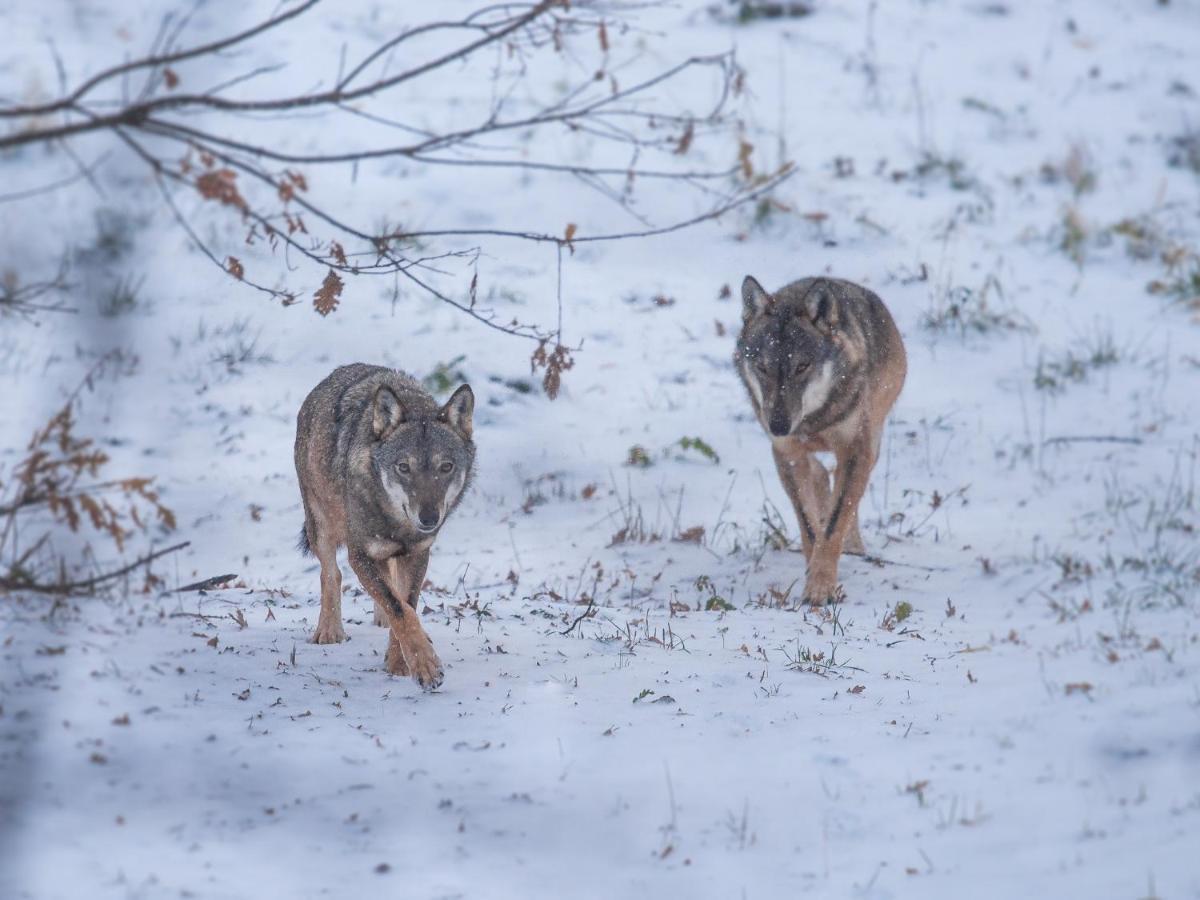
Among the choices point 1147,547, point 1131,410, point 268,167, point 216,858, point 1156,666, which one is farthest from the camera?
point 268,167

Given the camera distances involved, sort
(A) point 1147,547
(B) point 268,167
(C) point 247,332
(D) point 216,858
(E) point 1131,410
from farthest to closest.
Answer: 1. (B) point 268,167
2. (C) point 247,332
3. (E) point 1131,410
4. (A) point 1147,547
5. (D) point 216,858

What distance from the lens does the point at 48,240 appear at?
13.2 metres

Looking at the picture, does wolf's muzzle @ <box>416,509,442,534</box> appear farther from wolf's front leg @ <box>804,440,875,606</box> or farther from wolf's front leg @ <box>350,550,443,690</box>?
wolf's front leg @ <box>804,440,875,606</box>

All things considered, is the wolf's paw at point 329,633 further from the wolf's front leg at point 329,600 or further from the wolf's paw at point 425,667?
the wolf's paw at point 425,667

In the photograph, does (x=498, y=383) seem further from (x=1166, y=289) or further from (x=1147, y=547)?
(x=1166, y=289)

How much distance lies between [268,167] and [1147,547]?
1027 cm

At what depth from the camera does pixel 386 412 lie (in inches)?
269

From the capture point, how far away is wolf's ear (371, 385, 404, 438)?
22.2 feet

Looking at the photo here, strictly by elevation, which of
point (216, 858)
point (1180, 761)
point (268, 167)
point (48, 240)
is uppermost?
point (268, 167)

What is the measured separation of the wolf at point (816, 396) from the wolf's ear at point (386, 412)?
8.53 ft

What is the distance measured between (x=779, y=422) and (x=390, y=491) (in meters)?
2.77

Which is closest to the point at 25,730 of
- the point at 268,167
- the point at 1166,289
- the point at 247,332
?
the point at 247,332

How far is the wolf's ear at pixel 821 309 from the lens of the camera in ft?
28.2

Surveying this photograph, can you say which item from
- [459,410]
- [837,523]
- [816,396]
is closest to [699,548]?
[837,523]
